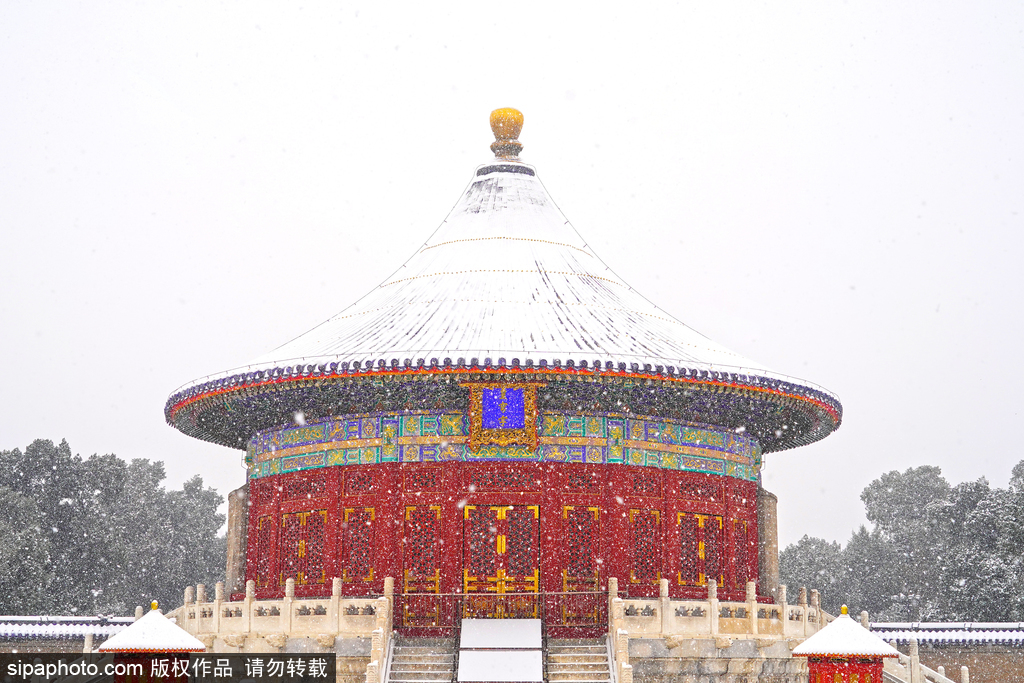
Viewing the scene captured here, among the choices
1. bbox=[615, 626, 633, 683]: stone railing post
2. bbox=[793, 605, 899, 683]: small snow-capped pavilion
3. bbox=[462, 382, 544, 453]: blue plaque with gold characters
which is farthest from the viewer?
bbox=[462, 382, 544, 453]: blue plaque with gold characters

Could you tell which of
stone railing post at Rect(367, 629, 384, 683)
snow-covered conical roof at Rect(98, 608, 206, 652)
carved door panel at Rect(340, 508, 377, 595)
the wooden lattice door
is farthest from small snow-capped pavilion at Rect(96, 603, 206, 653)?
carved door panel at Rect(340, 508, 377, 595)

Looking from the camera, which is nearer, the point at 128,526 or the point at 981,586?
the point at 981,586

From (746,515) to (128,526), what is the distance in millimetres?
32659

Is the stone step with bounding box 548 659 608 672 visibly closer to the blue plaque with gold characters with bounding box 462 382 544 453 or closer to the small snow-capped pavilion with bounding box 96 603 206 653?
the blue plaque with gold characters with bounding box 462 382 544 453

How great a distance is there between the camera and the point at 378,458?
810 inches

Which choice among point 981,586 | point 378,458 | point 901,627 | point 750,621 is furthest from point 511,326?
point 981,586

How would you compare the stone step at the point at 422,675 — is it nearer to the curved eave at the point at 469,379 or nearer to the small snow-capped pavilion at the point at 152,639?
the curved eave at the point at 469,379

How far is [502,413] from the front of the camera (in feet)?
65.9

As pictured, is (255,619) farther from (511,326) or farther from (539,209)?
(539,209)

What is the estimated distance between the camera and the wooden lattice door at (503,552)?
19750 millimetres

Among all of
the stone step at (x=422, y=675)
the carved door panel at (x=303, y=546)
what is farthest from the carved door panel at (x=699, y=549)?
A: the carved door panel at (x=303, y=546)

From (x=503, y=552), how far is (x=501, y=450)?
1527 millimetres

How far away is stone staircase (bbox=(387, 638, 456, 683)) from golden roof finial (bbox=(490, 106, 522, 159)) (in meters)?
11.4

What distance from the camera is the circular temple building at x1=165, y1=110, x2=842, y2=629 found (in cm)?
1977
